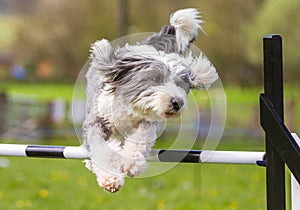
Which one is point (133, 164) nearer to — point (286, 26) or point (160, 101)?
point (160, 101)

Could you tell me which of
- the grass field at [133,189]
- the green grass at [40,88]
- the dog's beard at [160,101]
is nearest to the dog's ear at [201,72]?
the dog's beard at [160,101]

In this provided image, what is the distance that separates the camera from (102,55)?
3.29 m

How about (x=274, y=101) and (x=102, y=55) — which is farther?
(x=102, y=55)

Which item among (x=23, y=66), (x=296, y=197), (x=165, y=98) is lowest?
(x=23, y=66)

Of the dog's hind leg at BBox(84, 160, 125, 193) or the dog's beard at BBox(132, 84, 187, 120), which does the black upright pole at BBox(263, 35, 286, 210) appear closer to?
the dog's beard at BBox(132, 84, 187, 120)

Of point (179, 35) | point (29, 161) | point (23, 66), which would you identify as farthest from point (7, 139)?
point (23, 66)

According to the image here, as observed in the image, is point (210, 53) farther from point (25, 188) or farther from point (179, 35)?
point (179, 35)

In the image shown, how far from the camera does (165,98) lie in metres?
3.04

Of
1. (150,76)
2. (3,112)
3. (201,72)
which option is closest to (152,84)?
(150,76)

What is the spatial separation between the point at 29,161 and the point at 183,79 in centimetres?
851

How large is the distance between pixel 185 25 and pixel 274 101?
0.84 m

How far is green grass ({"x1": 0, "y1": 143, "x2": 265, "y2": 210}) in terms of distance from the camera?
283 inches

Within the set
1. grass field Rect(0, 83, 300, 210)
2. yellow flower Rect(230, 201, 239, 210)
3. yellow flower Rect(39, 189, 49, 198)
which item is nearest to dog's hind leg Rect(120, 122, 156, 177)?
grass field Rect(0, 83, 300, 210)

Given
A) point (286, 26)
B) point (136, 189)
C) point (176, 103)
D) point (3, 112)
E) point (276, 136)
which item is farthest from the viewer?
point (3, 112)
